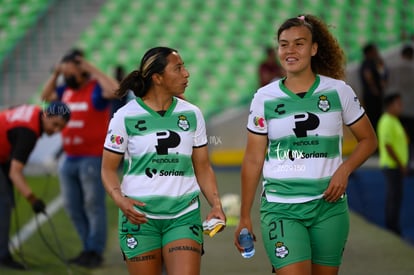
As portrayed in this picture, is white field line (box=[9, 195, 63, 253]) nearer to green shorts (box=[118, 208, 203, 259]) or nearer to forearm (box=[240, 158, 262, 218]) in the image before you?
green shorts (box=[118, 208, 203, 259])

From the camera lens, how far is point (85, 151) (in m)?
9.10

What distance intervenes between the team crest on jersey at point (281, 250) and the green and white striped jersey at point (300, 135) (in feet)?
0.79

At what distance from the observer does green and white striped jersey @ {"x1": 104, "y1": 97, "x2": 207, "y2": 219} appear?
5355 millimetres

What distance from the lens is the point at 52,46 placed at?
23.1 m

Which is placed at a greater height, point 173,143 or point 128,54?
point 173,143

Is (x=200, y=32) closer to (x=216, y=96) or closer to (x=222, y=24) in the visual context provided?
(x=222, y=24)

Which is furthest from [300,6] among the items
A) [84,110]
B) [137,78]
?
[137,78]

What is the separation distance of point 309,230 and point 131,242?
3.16 feet

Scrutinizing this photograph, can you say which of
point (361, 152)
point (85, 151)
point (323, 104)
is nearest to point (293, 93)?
point (323, 104)

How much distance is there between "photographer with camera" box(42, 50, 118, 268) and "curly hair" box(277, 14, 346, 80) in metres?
3.68

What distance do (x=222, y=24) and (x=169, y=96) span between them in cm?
1789

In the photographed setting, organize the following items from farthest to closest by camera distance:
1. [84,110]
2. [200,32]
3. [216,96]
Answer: [200,32], [216,96], [84,110]

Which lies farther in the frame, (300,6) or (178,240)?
(300,6)

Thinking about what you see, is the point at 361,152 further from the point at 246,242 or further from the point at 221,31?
the point at 221,31
